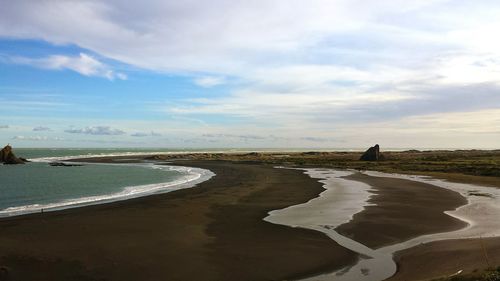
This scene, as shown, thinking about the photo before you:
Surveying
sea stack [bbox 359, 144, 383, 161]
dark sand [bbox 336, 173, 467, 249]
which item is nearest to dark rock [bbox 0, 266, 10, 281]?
dark sand [bbox 336, 173, 467, 249]

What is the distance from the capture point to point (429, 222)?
2183cm

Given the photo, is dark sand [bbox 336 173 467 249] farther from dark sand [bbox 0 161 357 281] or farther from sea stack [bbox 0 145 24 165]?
sea stack [bbox 0 145 24 165]

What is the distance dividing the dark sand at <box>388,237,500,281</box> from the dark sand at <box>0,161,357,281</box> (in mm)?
1957

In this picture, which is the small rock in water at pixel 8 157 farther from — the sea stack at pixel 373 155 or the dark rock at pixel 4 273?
the dark rock at pixel 4 273

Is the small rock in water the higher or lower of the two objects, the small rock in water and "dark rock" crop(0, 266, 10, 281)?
the higher

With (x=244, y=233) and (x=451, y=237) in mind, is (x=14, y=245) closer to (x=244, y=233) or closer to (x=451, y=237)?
(x=244, y=233)

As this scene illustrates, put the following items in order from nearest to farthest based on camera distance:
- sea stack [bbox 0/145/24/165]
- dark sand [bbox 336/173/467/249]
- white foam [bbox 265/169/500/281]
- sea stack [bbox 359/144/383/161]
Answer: white foam [bbox 265/169/500/281]
dark sand [bbox 336/173/467/249]
sea stack [bbox 0/145/24/165]
sea stack [bbox 359/144/383/161]

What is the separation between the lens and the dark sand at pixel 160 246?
44.0ft

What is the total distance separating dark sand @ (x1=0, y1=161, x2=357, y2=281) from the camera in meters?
13.4

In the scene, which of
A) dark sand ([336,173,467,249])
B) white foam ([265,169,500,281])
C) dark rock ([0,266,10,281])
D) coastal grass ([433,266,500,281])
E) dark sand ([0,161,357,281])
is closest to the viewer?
coastal grass ([433,266,500,281])

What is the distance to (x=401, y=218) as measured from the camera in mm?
22938

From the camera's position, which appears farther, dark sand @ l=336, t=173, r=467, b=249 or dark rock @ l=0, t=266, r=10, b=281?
dark sand @ l=336, t=173, r=467, b=249

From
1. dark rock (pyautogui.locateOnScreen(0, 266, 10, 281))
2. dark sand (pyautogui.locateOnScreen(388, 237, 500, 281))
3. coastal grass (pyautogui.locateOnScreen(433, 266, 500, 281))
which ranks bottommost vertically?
dark rock (pyautogui.locateOnScreen(0, 266, 10, 281))

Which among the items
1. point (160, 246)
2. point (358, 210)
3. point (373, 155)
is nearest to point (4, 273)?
point (160, 246)
